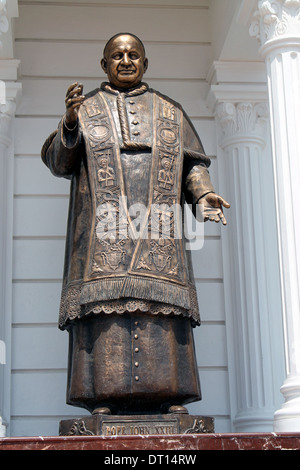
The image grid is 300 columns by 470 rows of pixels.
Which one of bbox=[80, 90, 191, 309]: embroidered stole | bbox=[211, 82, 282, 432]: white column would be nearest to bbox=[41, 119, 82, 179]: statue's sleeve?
bbox=[80, 90, 191, 309]: embroidered stole

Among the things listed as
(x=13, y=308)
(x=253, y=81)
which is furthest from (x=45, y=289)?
(x=253, y=81)

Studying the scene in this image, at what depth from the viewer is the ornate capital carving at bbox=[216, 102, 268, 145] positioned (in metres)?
6.82

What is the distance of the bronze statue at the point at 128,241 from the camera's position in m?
4.87

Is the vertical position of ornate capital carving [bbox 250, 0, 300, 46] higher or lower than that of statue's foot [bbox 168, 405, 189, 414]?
higher

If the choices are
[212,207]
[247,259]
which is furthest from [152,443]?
[247,259]

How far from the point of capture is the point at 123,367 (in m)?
4.83

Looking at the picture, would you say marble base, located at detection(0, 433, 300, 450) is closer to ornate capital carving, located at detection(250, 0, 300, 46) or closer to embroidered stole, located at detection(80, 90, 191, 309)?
embroidered stole, located at detection(80, 90, 191, 309)

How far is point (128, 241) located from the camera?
503 cm

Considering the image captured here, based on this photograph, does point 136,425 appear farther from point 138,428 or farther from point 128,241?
point 128,241

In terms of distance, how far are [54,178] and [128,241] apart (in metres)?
1.96

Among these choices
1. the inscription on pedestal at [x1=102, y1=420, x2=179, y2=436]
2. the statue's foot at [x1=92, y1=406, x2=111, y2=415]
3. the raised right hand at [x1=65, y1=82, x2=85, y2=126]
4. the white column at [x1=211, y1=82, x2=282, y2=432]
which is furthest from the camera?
the white column at [x1=211, y1=82, x2=282, y2=432]

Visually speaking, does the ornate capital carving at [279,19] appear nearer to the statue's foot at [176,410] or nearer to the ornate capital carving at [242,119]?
the ornate capital carving at [242,119]

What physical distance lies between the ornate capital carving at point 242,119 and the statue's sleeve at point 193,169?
4.21ft

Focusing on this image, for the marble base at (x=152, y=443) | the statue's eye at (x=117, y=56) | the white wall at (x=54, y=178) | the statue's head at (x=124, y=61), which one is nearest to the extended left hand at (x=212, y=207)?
the statue's head at (x=124, y=61)
